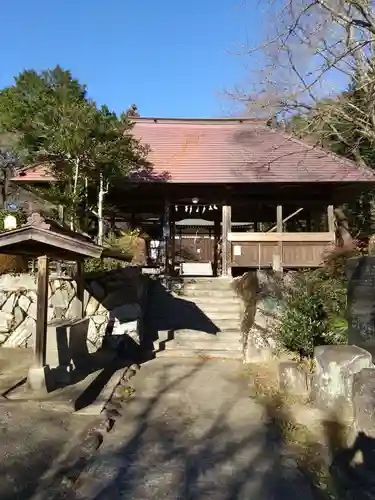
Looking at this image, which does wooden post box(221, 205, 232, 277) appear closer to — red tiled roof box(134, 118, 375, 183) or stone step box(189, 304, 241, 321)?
red tiled roof box(134, 118, 375, 183)

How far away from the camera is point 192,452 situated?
480cm

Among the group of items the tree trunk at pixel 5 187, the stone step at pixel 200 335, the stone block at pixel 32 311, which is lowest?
the stone step at pixel 200 335

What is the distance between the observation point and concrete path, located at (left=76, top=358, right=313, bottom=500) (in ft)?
13.1

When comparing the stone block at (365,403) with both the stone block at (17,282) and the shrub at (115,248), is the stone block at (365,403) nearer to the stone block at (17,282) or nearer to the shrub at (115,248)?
the shrub at (115,248)

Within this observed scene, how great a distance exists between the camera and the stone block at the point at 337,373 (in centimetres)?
573

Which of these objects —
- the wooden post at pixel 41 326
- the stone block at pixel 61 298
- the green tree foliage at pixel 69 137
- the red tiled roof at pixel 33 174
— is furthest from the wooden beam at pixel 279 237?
the wooden post at pixel 41 326

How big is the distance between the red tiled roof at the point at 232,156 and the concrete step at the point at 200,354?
6.04 metres

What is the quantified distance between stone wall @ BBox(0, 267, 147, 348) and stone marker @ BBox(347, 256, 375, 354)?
15.3 feet

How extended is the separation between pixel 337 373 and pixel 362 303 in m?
1.63

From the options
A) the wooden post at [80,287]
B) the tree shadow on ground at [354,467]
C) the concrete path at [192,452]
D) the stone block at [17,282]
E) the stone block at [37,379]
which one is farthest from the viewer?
the stone block at [17,282]

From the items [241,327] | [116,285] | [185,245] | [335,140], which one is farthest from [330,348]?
[185,245]

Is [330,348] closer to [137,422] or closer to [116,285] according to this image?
[137,422]

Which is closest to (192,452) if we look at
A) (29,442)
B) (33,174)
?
(29,442)

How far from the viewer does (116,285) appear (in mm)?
11062
